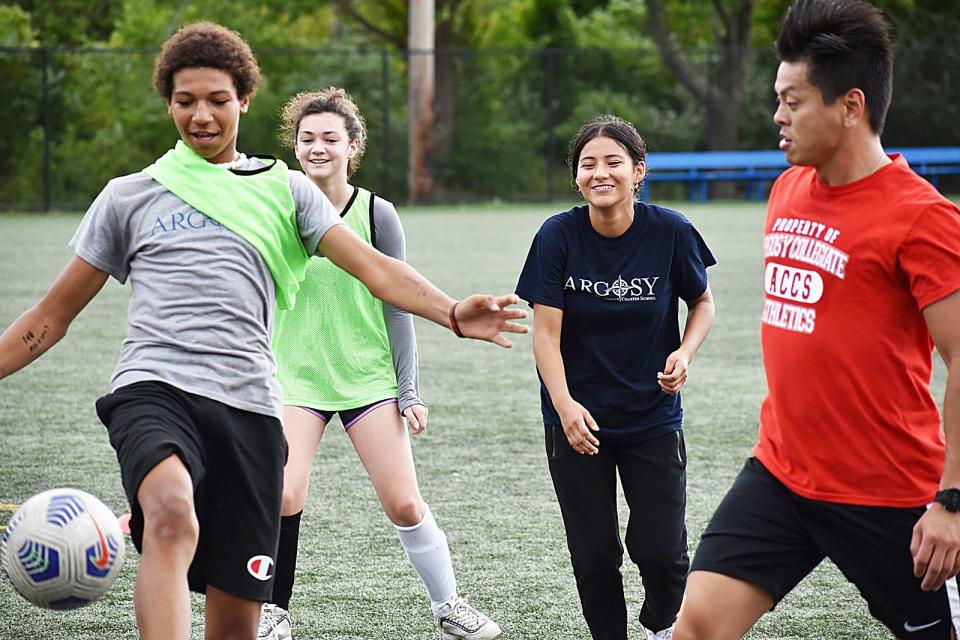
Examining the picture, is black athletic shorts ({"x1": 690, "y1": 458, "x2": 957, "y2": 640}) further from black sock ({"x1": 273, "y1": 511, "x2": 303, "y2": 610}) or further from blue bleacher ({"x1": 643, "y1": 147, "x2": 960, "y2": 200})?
blue bleacher ({"x1": 643, "y1": 147, "x2": 960, "y2": 200})

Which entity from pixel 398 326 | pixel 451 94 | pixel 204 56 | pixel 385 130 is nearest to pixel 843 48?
pixel 204 56

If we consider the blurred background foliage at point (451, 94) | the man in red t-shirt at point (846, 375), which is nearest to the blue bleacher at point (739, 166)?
the blurred background foliage at point (451, 94)

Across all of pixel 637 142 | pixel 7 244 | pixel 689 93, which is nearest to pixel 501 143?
pixel 689 93

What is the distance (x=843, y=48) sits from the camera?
320 centimetres

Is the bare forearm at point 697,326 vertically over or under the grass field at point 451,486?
over

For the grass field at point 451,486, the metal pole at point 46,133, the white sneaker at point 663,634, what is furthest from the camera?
the metal pole at point 46,133

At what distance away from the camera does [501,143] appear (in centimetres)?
3006

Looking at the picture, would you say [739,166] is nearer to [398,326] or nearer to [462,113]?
[462,113]

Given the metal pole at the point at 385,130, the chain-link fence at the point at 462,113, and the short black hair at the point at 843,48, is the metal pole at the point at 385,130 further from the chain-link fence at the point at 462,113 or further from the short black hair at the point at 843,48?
the short black hair at the point at 843,48

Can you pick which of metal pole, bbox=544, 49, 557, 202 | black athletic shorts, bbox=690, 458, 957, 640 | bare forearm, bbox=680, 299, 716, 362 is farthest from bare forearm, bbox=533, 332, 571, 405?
metal pole, bbox=544, 49, 557, 202

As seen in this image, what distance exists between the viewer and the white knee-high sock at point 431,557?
459 cm

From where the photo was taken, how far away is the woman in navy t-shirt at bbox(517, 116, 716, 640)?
415 centimetres

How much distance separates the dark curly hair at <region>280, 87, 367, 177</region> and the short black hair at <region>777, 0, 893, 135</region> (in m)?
2.00

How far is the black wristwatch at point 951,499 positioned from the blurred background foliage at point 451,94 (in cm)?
2359
